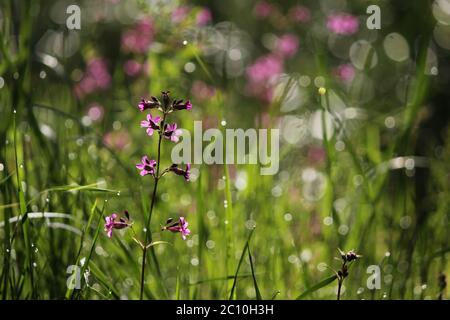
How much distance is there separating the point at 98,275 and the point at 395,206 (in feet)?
3.39

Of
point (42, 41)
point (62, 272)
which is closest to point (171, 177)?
point (62, 272)

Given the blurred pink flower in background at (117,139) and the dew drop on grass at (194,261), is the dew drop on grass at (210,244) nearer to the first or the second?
the dew drop on grass at (194,261)

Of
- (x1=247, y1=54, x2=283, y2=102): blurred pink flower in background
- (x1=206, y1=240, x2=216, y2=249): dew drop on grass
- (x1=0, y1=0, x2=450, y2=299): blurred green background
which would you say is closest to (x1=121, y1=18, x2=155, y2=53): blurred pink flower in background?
(x1=0, y1=0, x2=450, y2=299): blurred green background

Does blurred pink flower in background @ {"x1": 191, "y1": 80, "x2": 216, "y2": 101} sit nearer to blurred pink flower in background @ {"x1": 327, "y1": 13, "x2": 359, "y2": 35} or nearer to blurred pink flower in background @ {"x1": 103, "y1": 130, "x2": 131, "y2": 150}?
blurred pink flower in background @ {"x1": 103, "y1": 130, "x2": 131, "y2": 150}

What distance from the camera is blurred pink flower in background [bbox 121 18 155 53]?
2365mm

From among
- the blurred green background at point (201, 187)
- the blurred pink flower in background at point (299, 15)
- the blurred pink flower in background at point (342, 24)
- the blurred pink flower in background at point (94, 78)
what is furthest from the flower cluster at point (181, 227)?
the blurred pink flower in background at point (94, 78)

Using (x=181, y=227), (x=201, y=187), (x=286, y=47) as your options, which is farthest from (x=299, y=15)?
(x=181, y=227)

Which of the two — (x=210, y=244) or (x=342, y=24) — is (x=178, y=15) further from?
(x=210, y=244)

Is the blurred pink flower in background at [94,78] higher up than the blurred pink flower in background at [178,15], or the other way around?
the blurred pink flower in background at [178,15]

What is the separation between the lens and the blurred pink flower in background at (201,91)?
2449 mm

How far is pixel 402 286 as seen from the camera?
1508 mm

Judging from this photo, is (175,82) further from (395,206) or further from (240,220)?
(395,206)

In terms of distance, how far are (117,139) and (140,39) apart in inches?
15.2

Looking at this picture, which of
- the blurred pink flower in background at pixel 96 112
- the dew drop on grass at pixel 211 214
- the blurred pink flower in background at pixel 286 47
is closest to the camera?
the dew drop on grass at pixel 211 214
